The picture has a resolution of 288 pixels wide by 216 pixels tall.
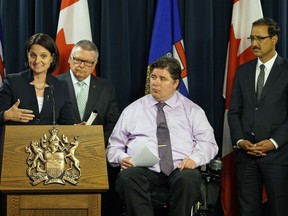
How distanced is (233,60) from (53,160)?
2468 mm

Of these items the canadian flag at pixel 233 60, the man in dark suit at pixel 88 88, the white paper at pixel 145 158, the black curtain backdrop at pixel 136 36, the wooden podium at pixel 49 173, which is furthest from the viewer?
the canadian flag at pixel 233 60

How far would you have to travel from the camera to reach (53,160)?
3.67 metres

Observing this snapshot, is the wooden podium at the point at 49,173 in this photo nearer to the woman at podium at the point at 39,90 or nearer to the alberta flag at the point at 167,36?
the woman at podium at the point at 39,90

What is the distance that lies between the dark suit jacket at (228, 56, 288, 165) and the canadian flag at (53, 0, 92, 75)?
1.48 m

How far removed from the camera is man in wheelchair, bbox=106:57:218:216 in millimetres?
4273

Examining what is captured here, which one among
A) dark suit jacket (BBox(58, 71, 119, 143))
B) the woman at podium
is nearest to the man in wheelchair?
dark suit jacket (BBox(58, 71, 119, 143))

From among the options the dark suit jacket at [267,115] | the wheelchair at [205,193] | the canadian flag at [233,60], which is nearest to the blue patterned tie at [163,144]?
the wheelchair at [205,193]

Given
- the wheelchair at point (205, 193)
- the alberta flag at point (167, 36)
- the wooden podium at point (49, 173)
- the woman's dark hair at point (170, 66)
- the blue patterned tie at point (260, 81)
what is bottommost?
the wheelchair at point (205, 193)

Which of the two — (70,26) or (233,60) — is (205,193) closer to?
(233,60)

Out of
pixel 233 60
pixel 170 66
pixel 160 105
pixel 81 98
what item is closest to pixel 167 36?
pixel 233 60

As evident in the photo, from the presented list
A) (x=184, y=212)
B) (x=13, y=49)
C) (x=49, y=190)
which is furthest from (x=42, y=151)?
(x=13, y=49)

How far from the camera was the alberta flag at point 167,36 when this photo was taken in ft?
18.2

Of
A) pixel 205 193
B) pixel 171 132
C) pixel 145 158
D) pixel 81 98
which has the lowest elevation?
pixel 205 193

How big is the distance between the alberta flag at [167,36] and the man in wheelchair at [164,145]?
68 cm
